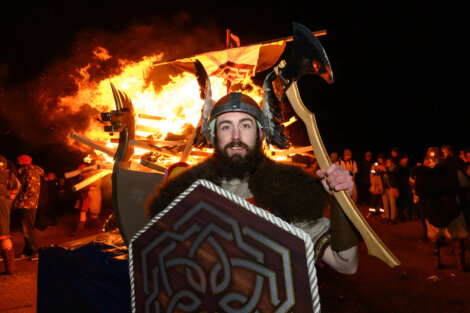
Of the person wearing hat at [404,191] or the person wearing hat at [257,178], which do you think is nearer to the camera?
the person wearing hat at [257,178]

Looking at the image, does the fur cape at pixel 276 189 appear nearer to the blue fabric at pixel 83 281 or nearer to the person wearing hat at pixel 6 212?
the blue fabric at pixel 83 281

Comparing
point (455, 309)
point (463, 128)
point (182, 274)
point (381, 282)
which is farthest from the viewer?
point (463, 128)

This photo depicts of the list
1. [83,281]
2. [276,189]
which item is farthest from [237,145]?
[83,281]

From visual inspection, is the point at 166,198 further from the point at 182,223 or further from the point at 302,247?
the point at 302,247

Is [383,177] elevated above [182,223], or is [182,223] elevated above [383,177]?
[182,223]

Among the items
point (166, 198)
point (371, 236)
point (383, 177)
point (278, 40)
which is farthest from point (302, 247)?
point (383, 177)

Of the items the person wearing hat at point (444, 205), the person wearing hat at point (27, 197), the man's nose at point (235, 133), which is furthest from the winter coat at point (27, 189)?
the person wearing hat at point (444, 205)

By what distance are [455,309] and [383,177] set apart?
6.07 meters

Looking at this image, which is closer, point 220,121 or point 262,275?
point 262,275

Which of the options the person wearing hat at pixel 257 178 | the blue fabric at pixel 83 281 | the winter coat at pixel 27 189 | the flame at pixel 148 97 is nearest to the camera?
the person wearing hat at pixel 257 178

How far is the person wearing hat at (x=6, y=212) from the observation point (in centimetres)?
515

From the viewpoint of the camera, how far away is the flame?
5273 mm

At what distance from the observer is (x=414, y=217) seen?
10.2 m

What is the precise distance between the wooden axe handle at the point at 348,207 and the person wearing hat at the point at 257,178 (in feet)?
0.45
